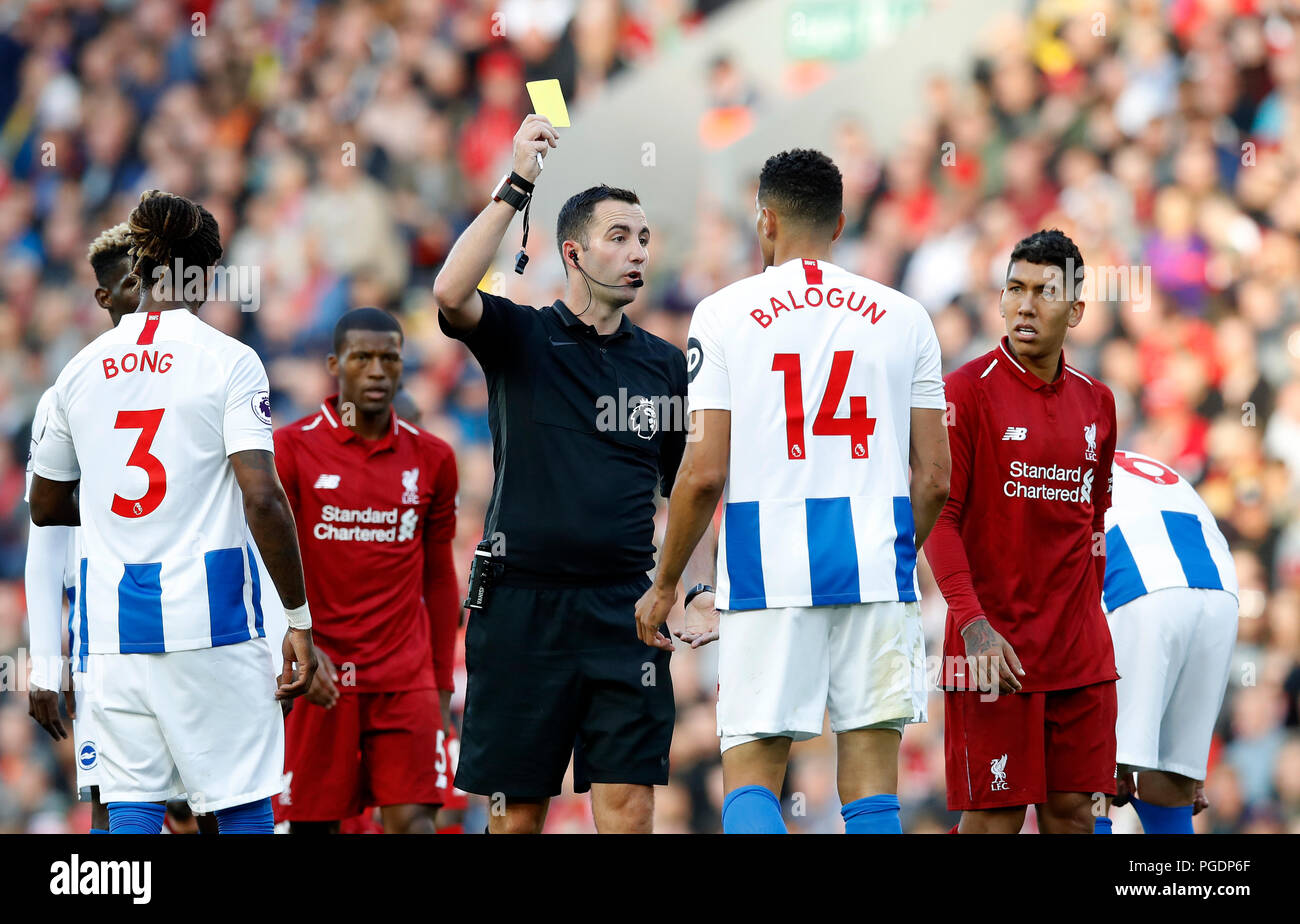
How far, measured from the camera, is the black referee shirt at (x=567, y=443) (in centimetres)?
474

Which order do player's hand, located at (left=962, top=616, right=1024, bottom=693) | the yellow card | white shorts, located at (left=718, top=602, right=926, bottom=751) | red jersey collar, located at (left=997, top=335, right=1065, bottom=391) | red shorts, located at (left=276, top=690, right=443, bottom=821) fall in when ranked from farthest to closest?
red shorts, located at (left=276, top=690, right=443, bottom=821) → red jersey collar, located at (left=997, top=335, right=1065, bottom=391) → player's hand, located at (left=962, top=616, right=1024, bottom=693) → the yellow card → white shorts, located at (left=718, top=602, right=926, bottom=751)

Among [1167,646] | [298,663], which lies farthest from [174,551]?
[1167,646]

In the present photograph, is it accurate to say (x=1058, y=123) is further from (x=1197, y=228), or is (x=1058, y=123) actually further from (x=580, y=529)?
(x=580, y=529)

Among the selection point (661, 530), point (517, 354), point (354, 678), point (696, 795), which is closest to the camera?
point (517, 354)

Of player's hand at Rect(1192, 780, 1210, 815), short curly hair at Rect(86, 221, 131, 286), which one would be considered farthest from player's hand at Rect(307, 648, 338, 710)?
player's hand at Rect(1192, 780, 1210, 815)

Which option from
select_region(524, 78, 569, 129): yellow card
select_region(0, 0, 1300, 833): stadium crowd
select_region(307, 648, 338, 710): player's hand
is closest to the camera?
select_region(524, 78, 569, 129): yellow card

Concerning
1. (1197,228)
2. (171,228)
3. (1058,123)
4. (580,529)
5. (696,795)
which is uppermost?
(1058,123)

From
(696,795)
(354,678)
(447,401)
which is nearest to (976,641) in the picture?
(354,678)

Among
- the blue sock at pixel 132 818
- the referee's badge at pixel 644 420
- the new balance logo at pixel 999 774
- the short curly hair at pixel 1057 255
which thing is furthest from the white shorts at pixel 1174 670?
the blue sock at pixel 132 818

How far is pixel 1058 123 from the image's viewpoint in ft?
34.0

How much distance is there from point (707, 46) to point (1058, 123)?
255 cm

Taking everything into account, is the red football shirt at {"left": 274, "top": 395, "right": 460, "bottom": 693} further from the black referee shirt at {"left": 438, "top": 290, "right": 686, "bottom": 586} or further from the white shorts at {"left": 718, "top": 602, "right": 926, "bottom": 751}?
the white shorts at {"left": 718, "top": 602, "right": 926, "bottom": 751}

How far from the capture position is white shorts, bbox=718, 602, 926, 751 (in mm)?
4258

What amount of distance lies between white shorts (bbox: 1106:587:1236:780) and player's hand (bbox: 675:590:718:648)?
1723mm
